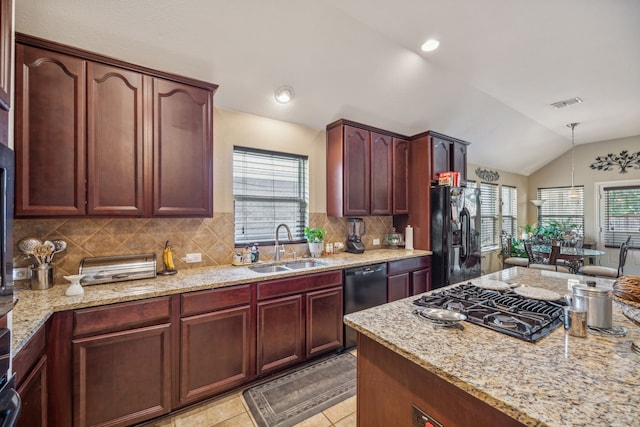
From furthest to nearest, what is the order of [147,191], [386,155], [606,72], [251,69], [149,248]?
[386,155] < [606,72] < [251,69] < [149,248] < [147,191]

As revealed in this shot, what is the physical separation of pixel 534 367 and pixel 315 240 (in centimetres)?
244

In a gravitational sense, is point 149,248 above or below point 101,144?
below

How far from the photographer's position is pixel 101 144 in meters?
1.95

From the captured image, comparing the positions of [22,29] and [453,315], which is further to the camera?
[22,29]

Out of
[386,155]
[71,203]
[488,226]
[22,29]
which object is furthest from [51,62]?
[488,226]

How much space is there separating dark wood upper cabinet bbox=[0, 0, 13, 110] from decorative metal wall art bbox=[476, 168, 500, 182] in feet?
20.6

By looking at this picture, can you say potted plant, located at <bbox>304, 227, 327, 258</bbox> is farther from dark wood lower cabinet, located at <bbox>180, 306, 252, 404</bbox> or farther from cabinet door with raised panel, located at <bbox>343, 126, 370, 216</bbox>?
dark wood lower cabinet, located at <bbox>180, 306, 252, 404</bbox>

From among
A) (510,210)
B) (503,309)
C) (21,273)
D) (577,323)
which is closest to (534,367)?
(577,323)

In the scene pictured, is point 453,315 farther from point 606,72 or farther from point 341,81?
point 606,72

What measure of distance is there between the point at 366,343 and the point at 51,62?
2551mm

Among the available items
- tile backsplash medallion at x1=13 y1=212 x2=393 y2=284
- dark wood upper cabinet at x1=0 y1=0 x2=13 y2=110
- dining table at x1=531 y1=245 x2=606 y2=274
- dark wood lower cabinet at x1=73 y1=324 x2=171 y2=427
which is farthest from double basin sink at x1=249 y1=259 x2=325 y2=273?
dining table at x1=531 y1=245 x2=606 y2=274

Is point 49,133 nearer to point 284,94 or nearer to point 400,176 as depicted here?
point 284,94

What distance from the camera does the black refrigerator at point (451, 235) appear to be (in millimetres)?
3668

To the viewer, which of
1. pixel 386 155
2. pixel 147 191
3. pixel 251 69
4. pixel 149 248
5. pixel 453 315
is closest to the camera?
pixel 453 315
